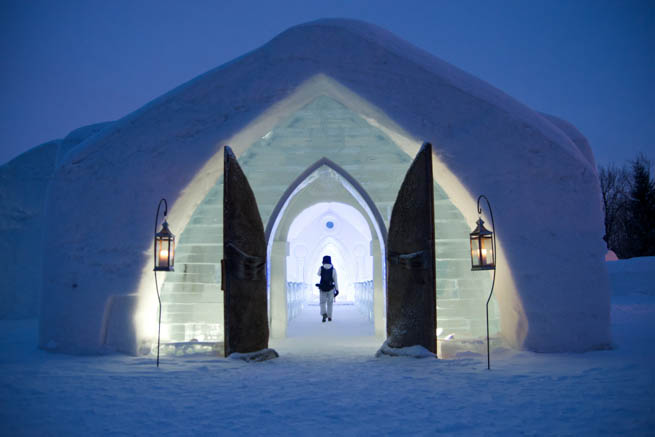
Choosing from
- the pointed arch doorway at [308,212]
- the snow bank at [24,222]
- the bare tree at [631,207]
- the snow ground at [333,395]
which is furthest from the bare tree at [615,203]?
the snow bank at [24,222]

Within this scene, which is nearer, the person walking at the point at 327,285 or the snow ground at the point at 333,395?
the snow ground at the point at 333,395

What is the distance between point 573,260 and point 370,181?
13.1 ft

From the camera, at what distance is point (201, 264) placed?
313 inches

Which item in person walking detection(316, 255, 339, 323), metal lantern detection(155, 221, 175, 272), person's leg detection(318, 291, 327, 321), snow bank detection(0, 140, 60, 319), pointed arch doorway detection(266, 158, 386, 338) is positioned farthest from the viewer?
person's leg detection(318, 291, 327, 321)

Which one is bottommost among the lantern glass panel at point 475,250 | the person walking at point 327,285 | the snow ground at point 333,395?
the snow ground at point 333,395

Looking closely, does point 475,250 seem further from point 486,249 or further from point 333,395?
point 333,395

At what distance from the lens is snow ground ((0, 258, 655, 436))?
2957 millimetres

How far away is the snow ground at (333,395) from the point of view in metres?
2.96

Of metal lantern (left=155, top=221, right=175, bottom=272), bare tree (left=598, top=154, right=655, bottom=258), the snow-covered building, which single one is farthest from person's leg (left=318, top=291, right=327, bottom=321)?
bare tree (left=598, top=154, right=655, bottom=258)

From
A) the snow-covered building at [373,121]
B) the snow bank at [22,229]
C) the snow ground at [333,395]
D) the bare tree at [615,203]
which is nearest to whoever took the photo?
the snow ground at [333,395]

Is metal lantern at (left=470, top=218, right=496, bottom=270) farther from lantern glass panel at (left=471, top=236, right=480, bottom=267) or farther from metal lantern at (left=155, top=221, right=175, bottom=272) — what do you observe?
metal lantern at (left=155, top=221, right=175, bottom=272)

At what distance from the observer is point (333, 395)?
3826mm

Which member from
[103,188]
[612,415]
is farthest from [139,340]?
[612,415]

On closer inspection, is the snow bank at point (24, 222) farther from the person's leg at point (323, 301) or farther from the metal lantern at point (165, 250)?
the metal lantern at point (165, 250)
